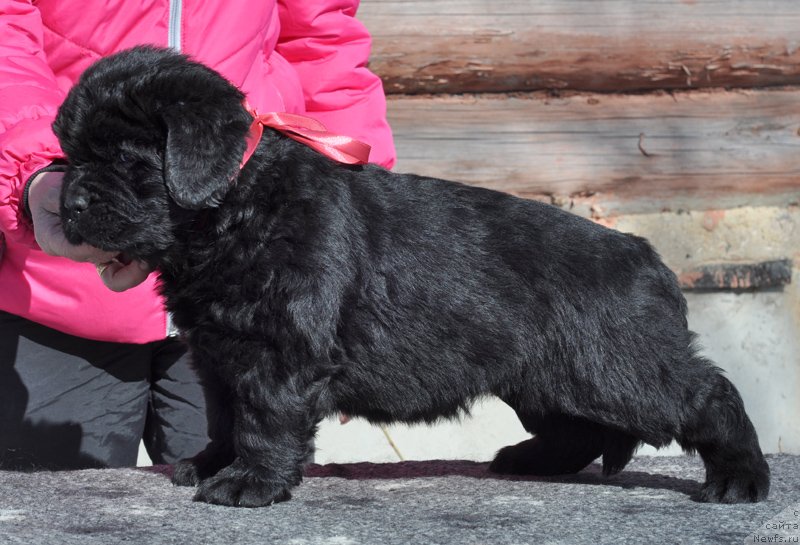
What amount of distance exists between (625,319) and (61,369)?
6.21ft

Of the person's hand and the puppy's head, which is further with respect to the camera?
the person's hand

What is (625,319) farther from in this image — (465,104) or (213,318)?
(465,104)

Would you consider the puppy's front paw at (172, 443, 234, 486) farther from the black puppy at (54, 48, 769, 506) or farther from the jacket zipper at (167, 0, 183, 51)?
the jacket zipper at (167, 0, 183, 51)

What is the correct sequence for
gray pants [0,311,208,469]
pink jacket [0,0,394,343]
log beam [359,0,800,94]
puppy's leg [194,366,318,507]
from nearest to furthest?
puppy's leg [194,366,318,507] < pink jacket [0,0,394,343] < gray pants [0,311,208,469] < log beam [359,0,800,94]

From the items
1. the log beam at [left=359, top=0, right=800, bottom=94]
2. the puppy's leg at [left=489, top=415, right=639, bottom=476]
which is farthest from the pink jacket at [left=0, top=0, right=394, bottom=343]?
the log beam at [left=359, top=0, right=800, bottom=94]

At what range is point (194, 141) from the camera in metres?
2.60

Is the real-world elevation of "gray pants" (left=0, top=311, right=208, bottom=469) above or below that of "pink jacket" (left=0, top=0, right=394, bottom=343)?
below

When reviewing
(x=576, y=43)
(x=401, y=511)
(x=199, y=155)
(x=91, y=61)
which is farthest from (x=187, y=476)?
(x=576, y=43)

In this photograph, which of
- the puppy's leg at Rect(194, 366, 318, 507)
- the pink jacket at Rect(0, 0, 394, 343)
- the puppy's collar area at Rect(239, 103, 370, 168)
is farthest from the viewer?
the pink jacket at Rect(0, 0, 394, 343)

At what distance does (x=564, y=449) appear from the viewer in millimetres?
3320

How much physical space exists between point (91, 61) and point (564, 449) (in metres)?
1.89

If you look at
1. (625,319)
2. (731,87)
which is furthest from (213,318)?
(731,87)

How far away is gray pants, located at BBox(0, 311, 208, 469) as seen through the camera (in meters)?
3.60

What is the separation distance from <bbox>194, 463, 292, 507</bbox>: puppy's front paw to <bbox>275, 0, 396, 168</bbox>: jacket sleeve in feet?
4.44
